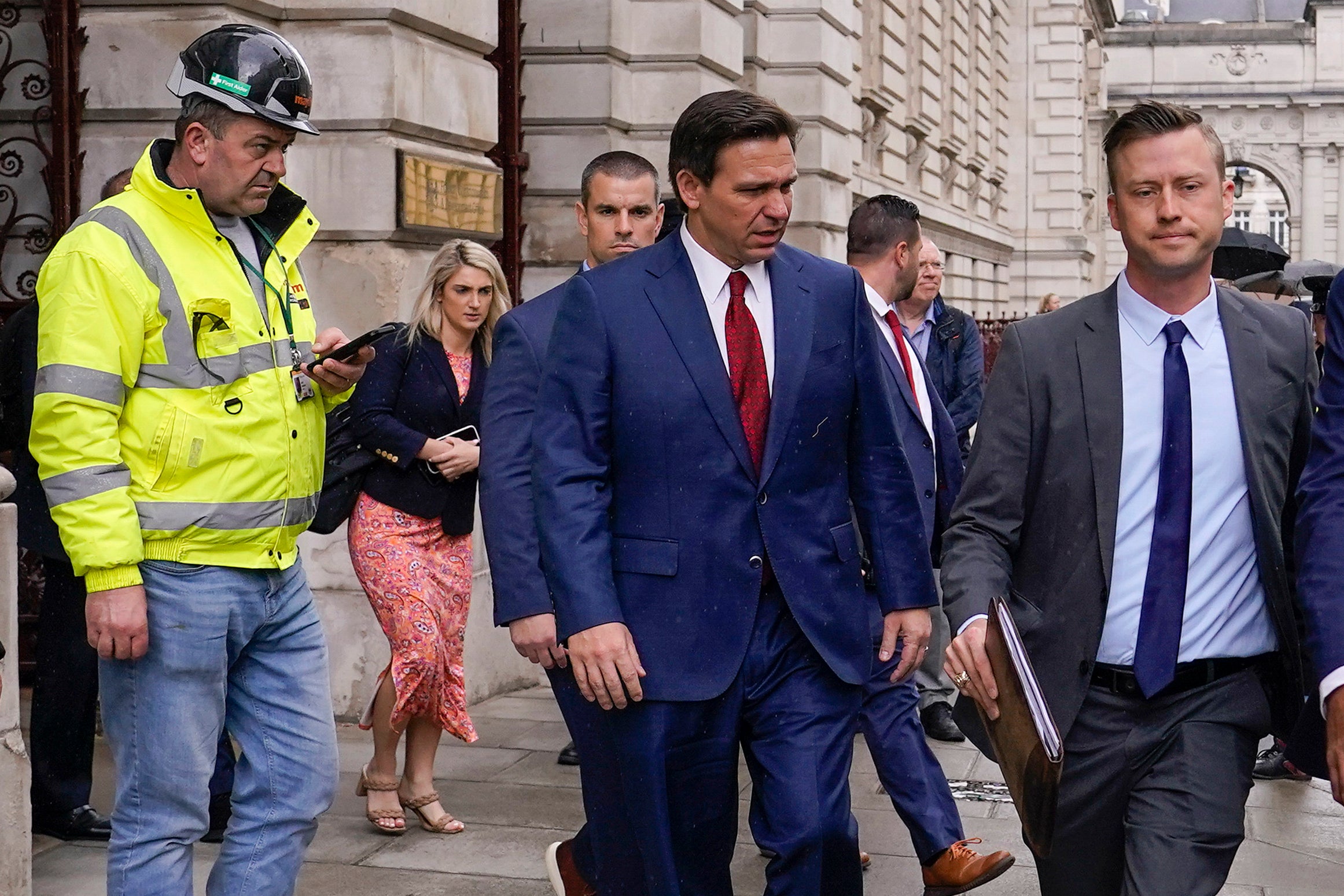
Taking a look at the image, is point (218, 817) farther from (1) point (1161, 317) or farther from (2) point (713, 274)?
(1) point (1161, 317)

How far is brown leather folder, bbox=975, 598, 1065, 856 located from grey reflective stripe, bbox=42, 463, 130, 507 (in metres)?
1.68

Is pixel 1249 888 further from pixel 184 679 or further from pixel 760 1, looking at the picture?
pixel 760 1

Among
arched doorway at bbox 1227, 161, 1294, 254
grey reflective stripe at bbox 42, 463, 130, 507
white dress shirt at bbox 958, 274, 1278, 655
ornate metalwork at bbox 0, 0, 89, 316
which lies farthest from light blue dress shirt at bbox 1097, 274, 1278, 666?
arched doorway at bbox 1227, 161, 1294, 254

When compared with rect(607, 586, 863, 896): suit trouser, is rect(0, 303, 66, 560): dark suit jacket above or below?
above

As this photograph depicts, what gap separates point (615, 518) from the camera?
3.61 meters

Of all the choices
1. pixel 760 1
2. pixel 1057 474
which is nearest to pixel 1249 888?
pixel 1057 474

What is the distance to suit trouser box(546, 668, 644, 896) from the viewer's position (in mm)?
3699

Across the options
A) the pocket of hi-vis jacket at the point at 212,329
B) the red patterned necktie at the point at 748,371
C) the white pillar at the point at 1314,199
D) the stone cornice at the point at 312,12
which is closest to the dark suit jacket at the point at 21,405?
the pocket of hi-vis jacket at the point at 212,329

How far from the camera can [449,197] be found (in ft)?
25.6

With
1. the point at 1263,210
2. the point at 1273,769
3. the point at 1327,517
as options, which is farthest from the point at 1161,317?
the point at 1263,210

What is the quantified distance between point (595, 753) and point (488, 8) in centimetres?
528

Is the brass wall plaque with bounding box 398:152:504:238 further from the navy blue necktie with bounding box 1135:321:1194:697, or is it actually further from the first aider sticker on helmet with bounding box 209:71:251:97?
the navy blue necktie with bounding box 1135:321:1194:697

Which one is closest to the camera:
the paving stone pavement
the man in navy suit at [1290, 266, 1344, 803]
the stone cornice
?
the man in navy suit at [1290, 266, 1344, 803]

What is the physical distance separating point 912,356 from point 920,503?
1.88 meters
